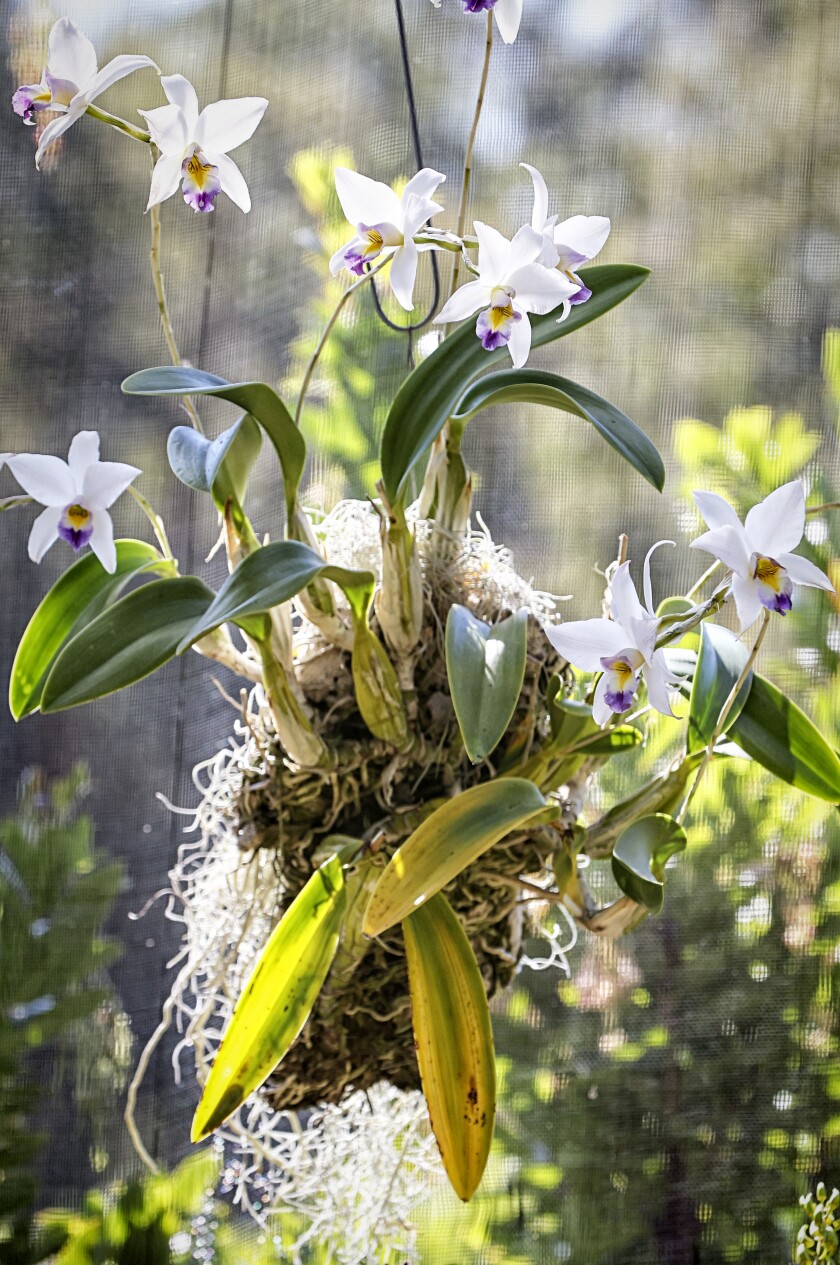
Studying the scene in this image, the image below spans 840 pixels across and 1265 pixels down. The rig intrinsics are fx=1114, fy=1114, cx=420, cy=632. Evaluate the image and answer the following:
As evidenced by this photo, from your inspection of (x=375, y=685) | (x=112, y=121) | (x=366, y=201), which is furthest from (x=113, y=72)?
(x=375, y=685)

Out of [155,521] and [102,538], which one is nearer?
[102,538]

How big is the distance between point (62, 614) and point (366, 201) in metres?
0.37

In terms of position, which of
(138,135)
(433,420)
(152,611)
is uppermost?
(138,135)

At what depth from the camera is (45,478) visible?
0.72m

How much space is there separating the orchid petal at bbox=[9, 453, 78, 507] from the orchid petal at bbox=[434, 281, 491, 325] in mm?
262

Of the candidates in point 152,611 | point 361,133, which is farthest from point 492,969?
point 361,133

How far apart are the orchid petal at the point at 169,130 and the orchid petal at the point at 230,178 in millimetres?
18

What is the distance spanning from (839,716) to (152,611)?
0.80 meters

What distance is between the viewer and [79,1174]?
1155 millimetres

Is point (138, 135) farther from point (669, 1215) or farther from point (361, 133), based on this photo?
point (669, 1215)

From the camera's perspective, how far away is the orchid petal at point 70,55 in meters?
0.70

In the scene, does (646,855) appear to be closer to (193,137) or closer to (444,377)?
(444,377)

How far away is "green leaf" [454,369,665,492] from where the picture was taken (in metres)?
0.73

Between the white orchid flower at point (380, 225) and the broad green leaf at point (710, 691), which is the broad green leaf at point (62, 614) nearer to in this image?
the white orchid flower at point (380, 225)
